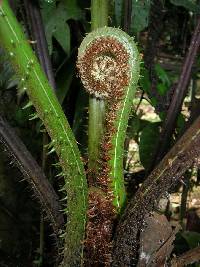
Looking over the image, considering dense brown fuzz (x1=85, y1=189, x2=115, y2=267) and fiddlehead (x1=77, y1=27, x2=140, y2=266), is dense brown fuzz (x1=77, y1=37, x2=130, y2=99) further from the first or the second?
dense brown fuzz (x1=85, y1=189, x2=115, y2=267)

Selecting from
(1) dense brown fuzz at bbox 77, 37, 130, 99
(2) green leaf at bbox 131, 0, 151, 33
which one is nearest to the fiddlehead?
(1) dense brown fuzz at bbox 77, 37, 130, 99

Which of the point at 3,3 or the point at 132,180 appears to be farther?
the point at 132,180

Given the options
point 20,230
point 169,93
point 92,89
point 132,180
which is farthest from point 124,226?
point 132,180

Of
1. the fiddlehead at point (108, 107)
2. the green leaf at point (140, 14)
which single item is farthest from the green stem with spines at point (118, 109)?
the green leaf at point (140, 14)

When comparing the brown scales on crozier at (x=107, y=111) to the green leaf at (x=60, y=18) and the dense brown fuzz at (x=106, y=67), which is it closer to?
the dense brown fuzz at (x=106, y=67)

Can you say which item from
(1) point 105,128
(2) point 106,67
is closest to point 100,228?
(1) point 105,128

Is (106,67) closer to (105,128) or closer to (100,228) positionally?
(105,128)

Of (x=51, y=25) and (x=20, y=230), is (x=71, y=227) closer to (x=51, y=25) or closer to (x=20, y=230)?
(x=51, y=25)
